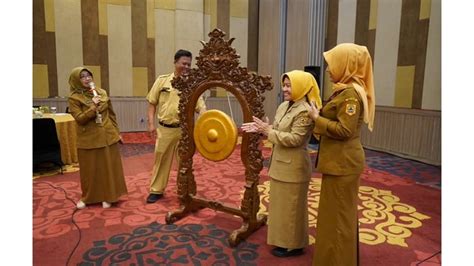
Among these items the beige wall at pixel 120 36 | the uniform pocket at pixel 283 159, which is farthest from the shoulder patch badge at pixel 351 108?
A: the beige wall at pixel 120 36

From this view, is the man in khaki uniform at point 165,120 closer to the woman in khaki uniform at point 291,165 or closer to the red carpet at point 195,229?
the red carpet at point 195,229

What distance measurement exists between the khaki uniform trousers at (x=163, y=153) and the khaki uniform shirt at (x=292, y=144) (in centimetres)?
135

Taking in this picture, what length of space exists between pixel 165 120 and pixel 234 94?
106 cm

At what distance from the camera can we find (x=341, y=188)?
1871 millimetres

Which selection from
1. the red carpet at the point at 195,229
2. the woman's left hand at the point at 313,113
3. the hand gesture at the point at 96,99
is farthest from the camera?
the hand gesture at the point at 96,99

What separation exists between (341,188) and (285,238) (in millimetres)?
598

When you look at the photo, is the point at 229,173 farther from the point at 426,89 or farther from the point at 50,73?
the point at 50,73

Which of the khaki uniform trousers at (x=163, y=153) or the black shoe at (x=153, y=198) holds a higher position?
the khaki uniform trousers at (x=163, y=153)

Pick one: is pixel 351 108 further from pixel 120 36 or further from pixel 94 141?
pixel 120 36

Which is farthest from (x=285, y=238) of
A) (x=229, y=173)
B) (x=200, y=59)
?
(x=229, y=173)

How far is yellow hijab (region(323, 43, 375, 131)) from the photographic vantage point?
5.87 feet

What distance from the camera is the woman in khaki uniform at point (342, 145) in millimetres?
1797

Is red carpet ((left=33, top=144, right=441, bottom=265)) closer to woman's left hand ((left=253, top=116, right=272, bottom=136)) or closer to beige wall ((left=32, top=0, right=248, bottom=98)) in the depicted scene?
woman's left hand ((left=253, top=116, right=272, bottom=136))

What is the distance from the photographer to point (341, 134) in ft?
5.87
